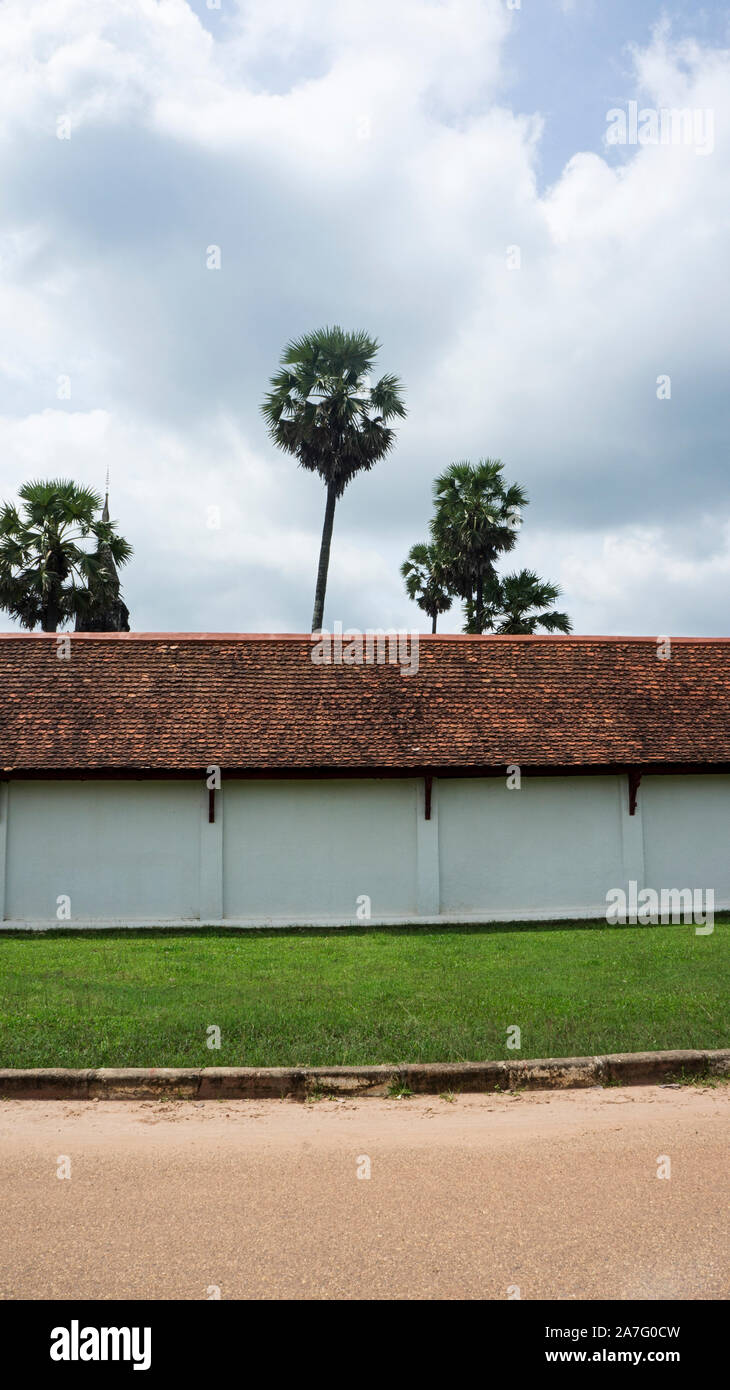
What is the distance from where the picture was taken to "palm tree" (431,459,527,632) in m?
32.7

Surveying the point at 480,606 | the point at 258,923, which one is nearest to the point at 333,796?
the point at 258,923

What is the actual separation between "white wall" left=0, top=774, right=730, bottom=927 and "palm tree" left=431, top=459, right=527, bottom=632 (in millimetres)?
16759

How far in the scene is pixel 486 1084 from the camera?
6.68 metres

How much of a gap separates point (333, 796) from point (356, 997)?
7.23m

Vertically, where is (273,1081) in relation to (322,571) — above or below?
below

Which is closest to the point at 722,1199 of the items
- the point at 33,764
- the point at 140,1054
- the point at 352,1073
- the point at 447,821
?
the point at 352,1073

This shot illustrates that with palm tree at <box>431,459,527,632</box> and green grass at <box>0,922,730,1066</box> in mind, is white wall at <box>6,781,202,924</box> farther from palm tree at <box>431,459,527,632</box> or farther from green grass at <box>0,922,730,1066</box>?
palm tree at <box>431,459,527,632</box>

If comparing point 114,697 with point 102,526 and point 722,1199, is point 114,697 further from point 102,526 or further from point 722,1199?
point 722,1199

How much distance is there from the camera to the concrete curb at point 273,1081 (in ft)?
21.6

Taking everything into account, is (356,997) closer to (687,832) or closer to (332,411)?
(687,832)

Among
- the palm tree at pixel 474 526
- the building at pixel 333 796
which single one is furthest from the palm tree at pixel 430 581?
the building at pixel 333 796

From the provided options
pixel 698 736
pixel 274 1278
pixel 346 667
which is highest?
pixel 346 667

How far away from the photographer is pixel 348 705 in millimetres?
17156

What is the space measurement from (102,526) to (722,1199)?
79.1 ft
